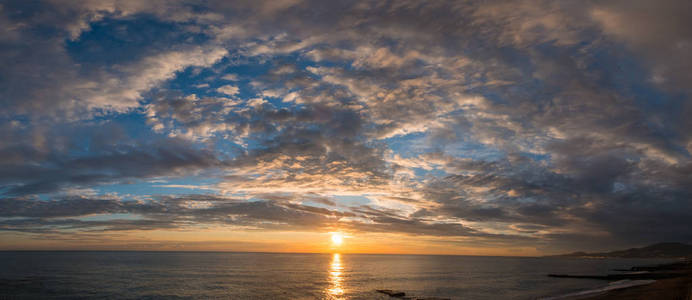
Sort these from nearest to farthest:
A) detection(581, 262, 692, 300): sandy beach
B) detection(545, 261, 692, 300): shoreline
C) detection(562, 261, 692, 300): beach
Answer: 1. detection(581, 262, 692, 300): sandy beach
2. detection(562, 261, 692, 300): beach
3. detection(545, 261, 692, 300): shoreline

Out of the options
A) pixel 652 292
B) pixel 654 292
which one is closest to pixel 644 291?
pixel 652 292

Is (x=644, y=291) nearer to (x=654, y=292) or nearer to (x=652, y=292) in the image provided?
(x=652, y=292)

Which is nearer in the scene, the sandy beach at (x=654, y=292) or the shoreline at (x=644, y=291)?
the sandy beach at (x=654, y=292)

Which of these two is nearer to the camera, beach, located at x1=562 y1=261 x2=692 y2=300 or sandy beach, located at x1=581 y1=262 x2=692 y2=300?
sandy beach, located at x1=581 y1=262 x2=692 y2=300

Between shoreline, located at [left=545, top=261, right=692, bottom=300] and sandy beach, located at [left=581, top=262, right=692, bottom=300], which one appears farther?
shoreline, located at [left=545, top=261, right=692, bottom=300]

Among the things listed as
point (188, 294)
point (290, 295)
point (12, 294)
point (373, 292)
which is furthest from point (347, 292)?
point (12, 294)

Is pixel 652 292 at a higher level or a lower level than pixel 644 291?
higher

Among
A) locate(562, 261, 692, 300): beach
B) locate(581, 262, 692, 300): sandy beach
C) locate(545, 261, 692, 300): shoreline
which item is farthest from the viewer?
locate(545, 261, 692, 300): shoreline

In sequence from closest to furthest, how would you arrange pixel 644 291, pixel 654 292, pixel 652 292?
pixel 654 292 → pixel 652 292 → pixel 644 291

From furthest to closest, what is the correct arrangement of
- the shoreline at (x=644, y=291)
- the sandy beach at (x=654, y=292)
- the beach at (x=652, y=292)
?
the shoreline at (x=644, y=291), the beach at (x=652, y=292), the sandy beach at (x=654, y=292)

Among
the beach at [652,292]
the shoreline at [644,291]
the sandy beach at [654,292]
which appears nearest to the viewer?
the sandy beach at [654,292]

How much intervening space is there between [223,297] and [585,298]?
63265mm

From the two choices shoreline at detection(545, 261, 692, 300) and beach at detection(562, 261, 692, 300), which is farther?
shoreline at detection(545, 261, 692, 300)

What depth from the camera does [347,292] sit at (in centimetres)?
7194
